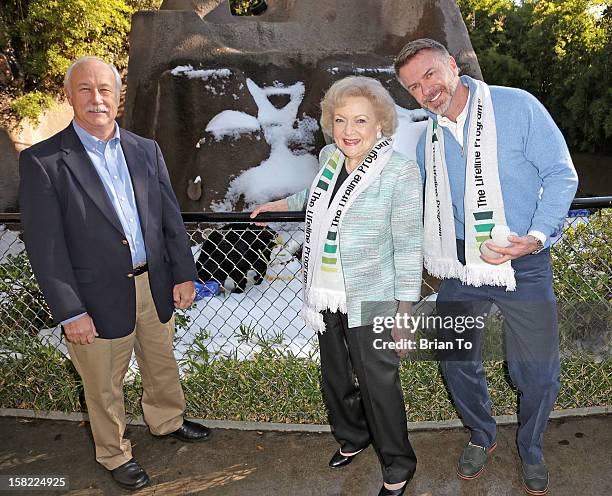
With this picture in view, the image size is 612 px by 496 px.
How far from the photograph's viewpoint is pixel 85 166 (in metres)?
2.21

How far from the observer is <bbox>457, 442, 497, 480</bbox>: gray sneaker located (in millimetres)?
2436

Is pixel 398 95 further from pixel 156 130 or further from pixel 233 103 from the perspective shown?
pixel 156 130

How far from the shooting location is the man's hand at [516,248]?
79.3 inches

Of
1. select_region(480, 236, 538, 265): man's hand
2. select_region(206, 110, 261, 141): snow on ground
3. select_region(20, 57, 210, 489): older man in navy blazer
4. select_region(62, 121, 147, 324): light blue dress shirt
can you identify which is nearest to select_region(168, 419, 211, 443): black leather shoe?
select_region(20, 57, 210, 489): older man in navy blazer

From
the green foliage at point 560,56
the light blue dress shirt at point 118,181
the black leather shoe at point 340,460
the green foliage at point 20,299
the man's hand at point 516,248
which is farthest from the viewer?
the green foliage at point 560,56

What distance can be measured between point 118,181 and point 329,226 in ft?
2.76

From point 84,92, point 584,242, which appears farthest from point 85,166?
point 584,242

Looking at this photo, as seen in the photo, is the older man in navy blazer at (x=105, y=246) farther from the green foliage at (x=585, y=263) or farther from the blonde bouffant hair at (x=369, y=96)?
the green foliage at (x=585, y=263)

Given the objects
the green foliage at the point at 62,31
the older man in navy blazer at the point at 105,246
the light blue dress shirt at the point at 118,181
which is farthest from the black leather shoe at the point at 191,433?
the green foliage at the point at 62,31

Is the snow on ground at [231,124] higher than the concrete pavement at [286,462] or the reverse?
higher

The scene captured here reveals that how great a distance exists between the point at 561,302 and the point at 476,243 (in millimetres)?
1376

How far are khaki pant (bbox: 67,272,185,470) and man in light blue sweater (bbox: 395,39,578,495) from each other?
118 cm

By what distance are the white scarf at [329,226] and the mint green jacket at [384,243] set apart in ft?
0.09

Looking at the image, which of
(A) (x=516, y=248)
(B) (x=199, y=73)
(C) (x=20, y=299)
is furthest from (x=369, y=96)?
(B) (x=199, y=73)
